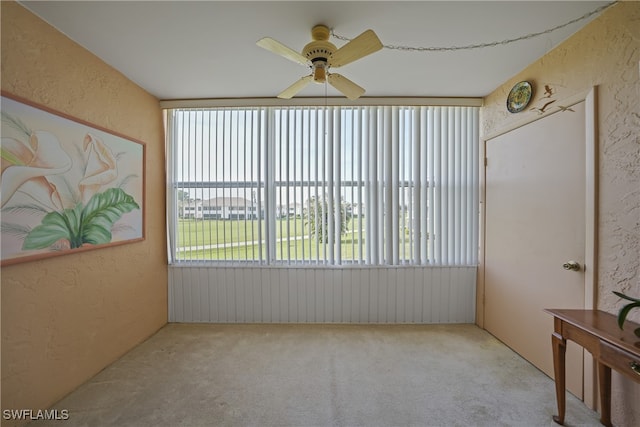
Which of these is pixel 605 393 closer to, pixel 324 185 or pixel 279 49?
pixel 324 185

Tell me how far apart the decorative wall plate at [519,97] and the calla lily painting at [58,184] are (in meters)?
3.46

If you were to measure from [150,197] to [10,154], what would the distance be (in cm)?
121

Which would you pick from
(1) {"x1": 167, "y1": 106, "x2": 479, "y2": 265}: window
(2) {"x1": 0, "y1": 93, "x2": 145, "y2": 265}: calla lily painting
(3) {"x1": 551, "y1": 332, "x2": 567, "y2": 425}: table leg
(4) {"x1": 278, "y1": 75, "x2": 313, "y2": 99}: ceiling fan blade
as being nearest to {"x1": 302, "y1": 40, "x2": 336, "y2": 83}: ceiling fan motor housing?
(4) {"x1": 278, "y1": 75, "x2": 313, "y2": 99}: ceiling fan blade

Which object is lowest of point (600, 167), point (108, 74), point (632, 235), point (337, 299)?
point (337, 299)

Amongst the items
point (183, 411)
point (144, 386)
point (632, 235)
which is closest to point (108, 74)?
point (144, 386)

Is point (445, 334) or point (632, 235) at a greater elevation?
point (632, 235)

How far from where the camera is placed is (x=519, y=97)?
216cm

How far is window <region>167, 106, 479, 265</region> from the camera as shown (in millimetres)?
2746

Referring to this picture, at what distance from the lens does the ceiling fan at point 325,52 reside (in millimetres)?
1342

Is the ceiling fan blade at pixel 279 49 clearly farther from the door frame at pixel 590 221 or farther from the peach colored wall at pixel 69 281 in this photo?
the door frame at pixel 590 221

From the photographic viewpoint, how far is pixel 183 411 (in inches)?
63.6

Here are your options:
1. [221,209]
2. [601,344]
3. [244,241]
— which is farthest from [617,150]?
[221,209]

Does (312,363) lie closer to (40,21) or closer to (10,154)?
(10,154)

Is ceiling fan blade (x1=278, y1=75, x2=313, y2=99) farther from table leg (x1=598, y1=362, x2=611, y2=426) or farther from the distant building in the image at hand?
table leg (x1=598, y1=362, x2=611, y2=426)
